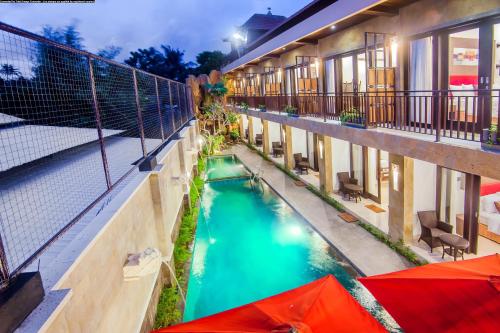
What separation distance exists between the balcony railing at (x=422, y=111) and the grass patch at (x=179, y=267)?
601 centimetres

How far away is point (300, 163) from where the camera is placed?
58.3ft

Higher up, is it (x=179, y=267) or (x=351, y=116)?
(x=351, y=116)

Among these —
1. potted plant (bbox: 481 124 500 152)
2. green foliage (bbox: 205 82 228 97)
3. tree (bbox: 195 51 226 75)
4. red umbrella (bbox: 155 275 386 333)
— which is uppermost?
tree (bbox: 195 51 226 75)

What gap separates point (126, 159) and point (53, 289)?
709 centimetres

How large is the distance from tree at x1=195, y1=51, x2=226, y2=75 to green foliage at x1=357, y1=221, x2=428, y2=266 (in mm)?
41236

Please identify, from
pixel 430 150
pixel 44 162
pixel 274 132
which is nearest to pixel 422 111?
pixel 430 150

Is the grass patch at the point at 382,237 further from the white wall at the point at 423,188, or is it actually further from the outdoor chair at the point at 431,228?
the white wall at the point at 423,188

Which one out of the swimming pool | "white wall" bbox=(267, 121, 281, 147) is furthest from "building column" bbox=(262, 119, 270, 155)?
the swimming pool

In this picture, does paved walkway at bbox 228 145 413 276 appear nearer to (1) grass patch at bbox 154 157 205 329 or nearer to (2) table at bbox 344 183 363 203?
(2) table at bbox 344 183 363 203

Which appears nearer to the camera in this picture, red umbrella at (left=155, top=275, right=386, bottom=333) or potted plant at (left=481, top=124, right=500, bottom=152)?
red umbrella at (left=155, top=275, right=386, bottom=333)

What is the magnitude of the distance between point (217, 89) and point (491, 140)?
29.0m

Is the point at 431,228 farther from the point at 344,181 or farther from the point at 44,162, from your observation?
the point at 44,162

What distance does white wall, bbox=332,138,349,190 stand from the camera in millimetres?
14656

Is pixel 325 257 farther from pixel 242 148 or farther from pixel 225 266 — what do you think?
pixel 242 148
